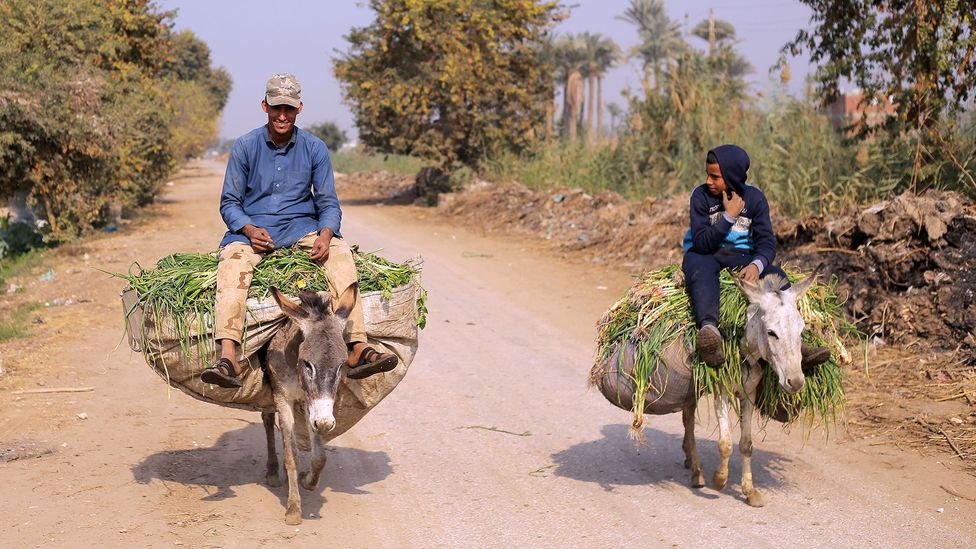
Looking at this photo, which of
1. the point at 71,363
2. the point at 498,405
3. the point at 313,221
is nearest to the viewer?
the point at 313,221

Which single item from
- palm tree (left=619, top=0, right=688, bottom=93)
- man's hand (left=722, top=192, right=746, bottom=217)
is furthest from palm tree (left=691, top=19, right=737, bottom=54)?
man's hand (left=722, top=192, right=746, bottom=217)

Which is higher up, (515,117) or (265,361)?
(515,117)

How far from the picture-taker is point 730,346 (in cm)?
565

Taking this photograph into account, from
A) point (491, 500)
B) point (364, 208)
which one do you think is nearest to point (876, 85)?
point (491, 500)

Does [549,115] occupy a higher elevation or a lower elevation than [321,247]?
higher

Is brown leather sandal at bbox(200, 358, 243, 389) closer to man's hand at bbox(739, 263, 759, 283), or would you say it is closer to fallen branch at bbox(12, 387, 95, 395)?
man's hand at bbox(739, 263, 759, 283)

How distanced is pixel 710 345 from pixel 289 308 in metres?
2.42

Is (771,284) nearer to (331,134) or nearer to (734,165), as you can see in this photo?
(734,165)

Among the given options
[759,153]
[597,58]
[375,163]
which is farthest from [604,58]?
[759,153]

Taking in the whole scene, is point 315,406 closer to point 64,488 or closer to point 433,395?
point 64,488

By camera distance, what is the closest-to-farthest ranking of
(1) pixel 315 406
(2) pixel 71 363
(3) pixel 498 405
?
(1) pixel 315 406
(3) pixel 498 405
(2) pixel 71 363

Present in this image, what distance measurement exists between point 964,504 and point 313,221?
→ 4.34 meters

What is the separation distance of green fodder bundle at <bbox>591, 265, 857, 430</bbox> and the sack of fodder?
4.59ft

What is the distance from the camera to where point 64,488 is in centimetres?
593
